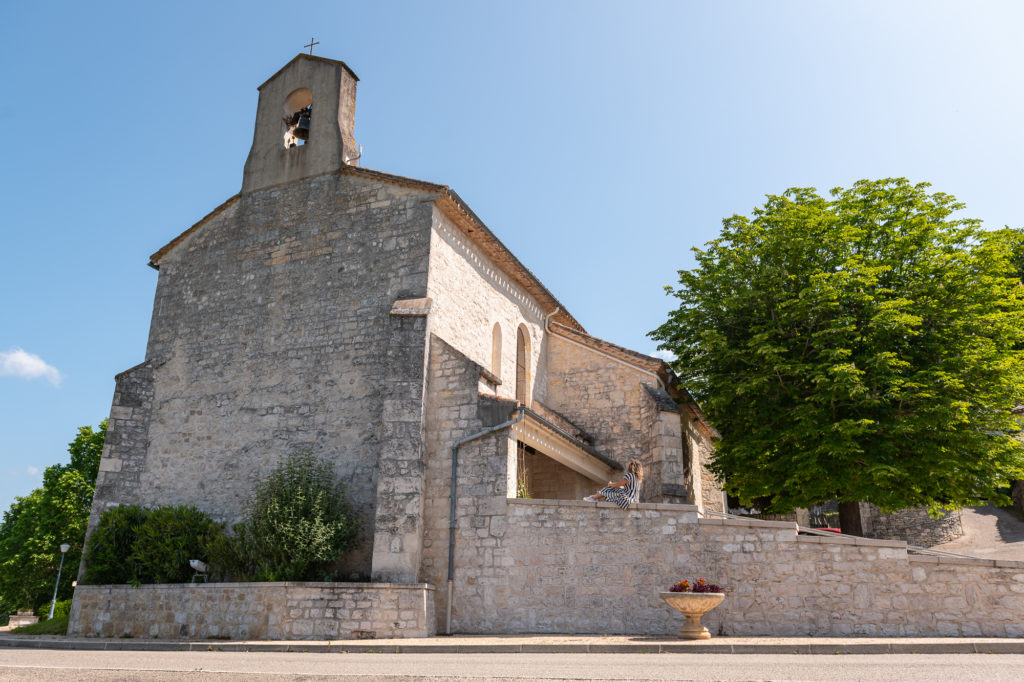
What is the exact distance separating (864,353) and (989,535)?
713 inches

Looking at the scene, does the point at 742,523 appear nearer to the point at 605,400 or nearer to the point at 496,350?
the point at 605,400

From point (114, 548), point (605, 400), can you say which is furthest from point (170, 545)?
point (605, 400)

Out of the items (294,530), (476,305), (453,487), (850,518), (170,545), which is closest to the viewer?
(294,530)

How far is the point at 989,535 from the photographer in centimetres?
2758

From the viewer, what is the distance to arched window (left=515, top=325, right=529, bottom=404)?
1855cm

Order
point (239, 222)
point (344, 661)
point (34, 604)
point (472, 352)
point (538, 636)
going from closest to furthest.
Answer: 1. point (344, 661)
2. point (538, 636)
3. point (472, 352)
4. point (239, 222)
5. point (34, 604)

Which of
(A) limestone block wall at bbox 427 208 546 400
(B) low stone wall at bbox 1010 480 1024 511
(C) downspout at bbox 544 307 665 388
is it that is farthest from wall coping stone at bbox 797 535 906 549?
(B) low stone wall at bbox 1010 480 1024 511

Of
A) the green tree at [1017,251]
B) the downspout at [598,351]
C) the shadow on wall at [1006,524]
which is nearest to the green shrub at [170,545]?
the downspout at [598,351]

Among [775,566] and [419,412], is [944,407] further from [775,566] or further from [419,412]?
[419,412]

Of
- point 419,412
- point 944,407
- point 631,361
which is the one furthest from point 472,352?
point 944,407

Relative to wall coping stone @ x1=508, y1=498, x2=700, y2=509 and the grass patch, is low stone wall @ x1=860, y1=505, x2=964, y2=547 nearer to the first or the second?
wall coping stone @ x1=508, y1=498, x2=700, y2=509

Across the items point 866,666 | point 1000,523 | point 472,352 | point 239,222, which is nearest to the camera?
point 866,666

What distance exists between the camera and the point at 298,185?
1723 centimetres

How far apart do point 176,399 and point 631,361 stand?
442 inches
